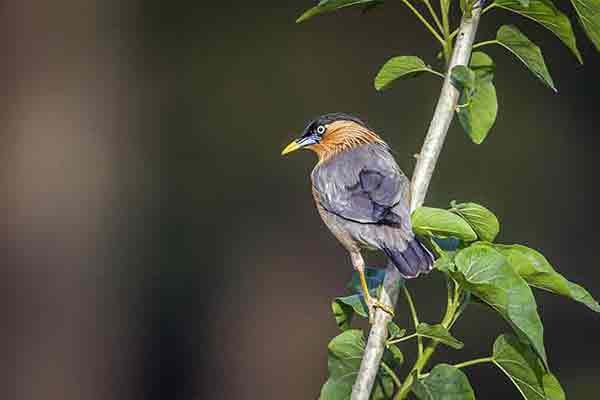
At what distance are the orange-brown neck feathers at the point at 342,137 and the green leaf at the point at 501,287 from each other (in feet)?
2.24

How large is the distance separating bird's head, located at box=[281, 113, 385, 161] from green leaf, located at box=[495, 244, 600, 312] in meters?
0.65

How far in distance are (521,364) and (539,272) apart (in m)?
0.15

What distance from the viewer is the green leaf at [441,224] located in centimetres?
98

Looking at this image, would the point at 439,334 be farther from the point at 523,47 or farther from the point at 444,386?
the point at 523,47

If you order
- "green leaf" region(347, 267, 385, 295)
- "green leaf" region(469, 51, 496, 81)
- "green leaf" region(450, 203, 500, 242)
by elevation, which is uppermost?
"green leaf" region(469, 51, 496, 81)

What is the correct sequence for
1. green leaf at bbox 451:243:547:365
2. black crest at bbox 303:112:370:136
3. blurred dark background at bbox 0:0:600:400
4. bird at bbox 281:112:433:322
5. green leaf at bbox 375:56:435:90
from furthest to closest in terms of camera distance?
blurred dark background at bbox 0:0:600:400 < black crest at bbox 303:112:370:136 < bird at bbox 281:112:433:322 < green leaf at bbox 375:56:435:90 < green leaf at bbox 451:243:547:365

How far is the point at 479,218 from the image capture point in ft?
3.50

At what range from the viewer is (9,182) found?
108 inches

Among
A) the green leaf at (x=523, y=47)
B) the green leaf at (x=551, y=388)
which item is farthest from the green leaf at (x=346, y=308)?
the green leaf at (x=523, y=47)

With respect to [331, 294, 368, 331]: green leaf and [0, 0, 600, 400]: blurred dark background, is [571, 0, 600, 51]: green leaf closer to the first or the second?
[331, 294, 368, 331]: green leaf

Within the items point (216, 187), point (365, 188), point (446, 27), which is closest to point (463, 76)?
point (446, 27)

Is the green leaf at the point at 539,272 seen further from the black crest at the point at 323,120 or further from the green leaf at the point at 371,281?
the black crest at the point at 323,120

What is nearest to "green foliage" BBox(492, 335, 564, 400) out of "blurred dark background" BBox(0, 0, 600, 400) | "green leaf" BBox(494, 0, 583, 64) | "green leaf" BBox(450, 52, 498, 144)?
"green leaf" BBox(450, 52, 498, 144)

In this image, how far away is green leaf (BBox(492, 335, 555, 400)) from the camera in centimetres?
107
